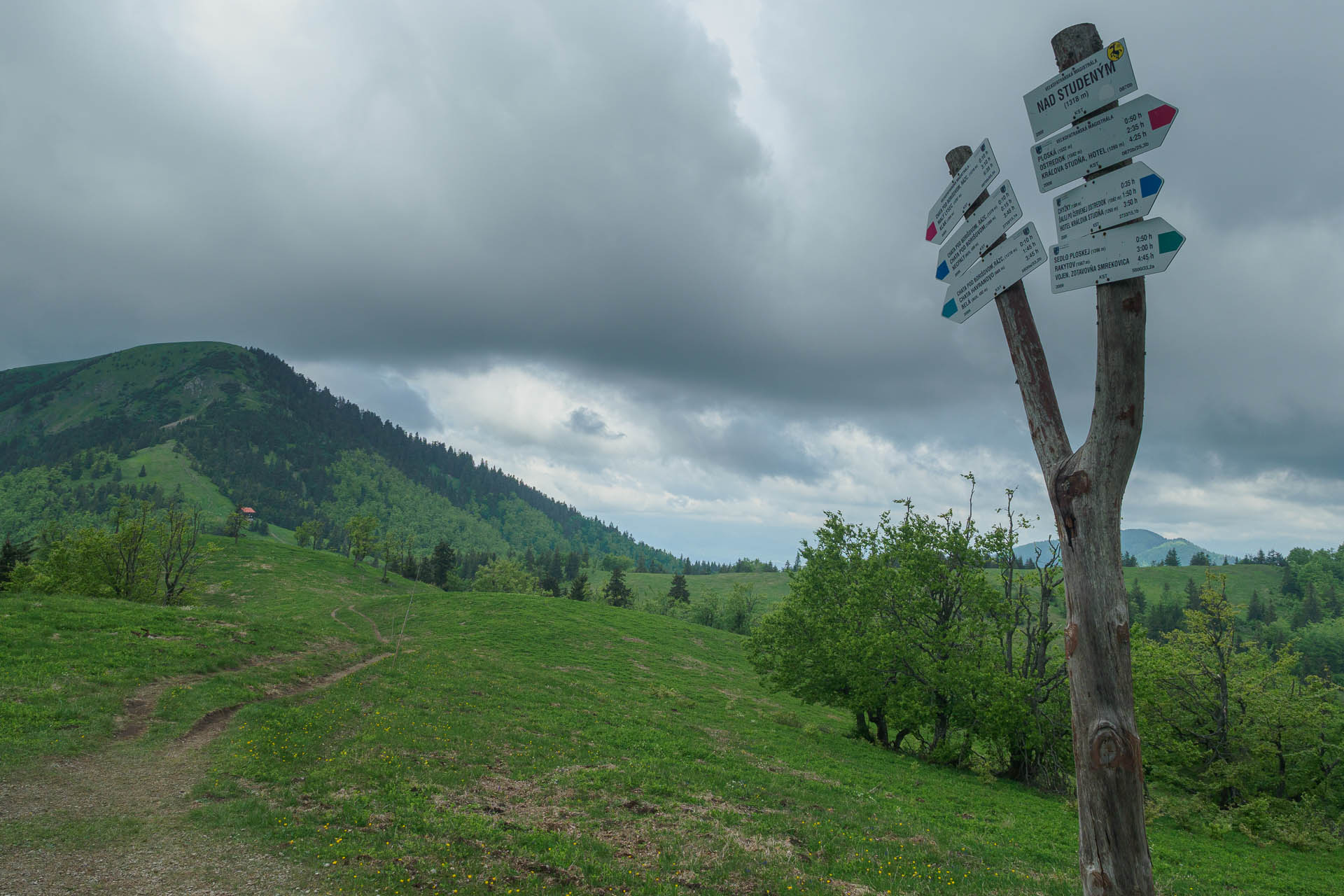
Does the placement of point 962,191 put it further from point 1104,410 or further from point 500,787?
point 500,787

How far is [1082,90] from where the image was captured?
4.59 metres

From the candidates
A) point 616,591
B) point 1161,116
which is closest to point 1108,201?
point 1161,116

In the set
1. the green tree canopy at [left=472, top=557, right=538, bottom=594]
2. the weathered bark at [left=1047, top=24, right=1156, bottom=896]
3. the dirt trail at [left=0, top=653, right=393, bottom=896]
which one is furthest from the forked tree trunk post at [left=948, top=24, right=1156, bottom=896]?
the green tree canopy at [left=472, top=557, right=538, bottom=594]

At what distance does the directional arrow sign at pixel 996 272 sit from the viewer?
511cm

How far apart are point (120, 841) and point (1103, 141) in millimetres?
18866

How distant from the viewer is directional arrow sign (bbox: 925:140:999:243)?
5469 mm

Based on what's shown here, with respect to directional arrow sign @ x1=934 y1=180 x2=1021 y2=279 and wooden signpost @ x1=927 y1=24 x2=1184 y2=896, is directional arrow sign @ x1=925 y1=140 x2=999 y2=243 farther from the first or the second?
wooden signpost @ x1=927 y1=24 x2=1184 y2=896

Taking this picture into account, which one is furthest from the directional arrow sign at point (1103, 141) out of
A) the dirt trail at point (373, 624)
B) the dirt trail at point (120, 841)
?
the dirt trail at point (373, 624)

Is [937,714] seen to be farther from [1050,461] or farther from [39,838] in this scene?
[39,838]

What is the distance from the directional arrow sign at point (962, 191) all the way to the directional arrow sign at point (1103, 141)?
1.75ft

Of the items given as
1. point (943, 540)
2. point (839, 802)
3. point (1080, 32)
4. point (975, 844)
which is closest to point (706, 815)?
point (839, 802)

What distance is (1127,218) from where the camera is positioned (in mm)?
4297

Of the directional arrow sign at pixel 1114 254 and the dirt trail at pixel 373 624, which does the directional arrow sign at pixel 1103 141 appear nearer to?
the directional arrow sign at pixel 1114 254

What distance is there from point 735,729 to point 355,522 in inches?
4294
